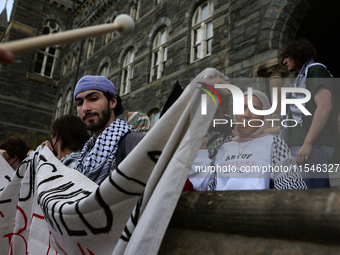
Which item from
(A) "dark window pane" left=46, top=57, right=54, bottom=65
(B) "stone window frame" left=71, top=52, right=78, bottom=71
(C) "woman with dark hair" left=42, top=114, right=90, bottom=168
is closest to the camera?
(C) "woman with dark hair" left=42, top=114, right=90, bottom=168

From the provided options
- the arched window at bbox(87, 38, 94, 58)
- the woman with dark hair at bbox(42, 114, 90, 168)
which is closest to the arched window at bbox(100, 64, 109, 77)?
the arched window at bbox(87, 38, 94, 58)

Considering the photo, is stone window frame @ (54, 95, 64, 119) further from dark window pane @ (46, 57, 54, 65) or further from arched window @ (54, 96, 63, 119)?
dark window pane @ (46, 57, 54, 65)

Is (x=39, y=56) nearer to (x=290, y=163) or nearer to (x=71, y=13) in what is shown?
(x=71, y=13)

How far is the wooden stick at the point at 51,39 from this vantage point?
0.54m

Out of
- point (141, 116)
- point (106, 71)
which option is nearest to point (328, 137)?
point (141, 116)

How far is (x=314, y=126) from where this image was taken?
2.16 metres

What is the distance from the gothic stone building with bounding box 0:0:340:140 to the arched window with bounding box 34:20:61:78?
7 centimetres

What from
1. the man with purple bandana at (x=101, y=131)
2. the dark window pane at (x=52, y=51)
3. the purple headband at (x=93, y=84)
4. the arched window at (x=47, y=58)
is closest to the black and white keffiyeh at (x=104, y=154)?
the man with purple bandana at (x=101, y=131)

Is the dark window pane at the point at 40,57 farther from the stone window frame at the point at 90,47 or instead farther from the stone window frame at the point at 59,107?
the stone window frame at the point at 90,47

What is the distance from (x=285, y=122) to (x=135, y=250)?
1820mm

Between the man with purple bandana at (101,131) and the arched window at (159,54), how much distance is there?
25.8 feet

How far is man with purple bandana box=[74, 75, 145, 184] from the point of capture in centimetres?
206

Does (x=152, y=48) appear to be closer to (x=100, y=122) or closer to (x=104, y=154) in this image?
(x=100, y=122)

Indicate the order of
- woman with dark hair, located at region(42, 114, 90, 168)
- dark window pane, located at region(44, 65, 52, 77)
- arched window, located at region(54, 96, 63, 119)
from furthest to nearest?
dark window pane, located at region(44, 65, 52, 77) < arched window, located at region(54, 96, 63, 119) < woman with dark hair, located at region(42, 114, 90, 168)
